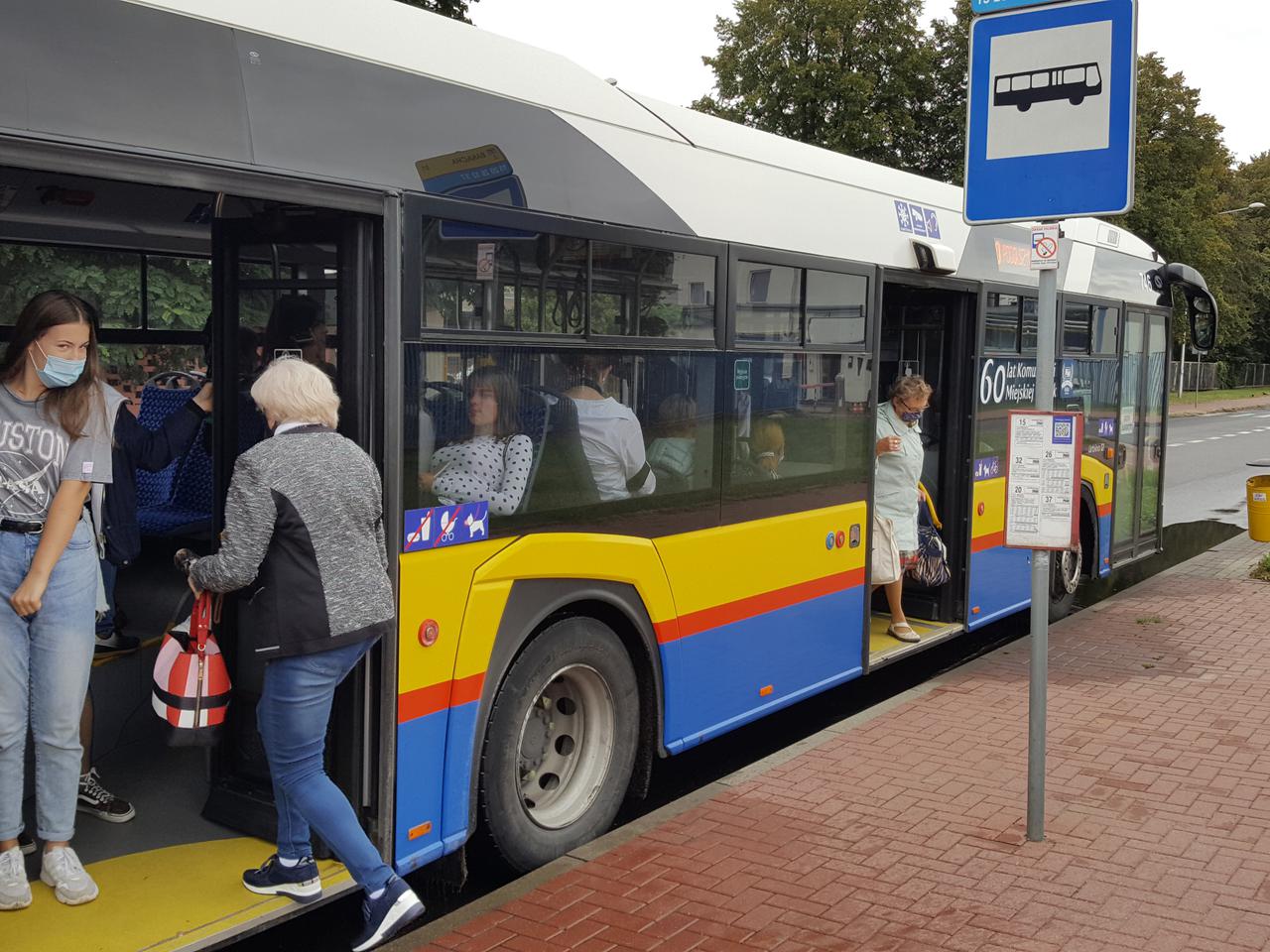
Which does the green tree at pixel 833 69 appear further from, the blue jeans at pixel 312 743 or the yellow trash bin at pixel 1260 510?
the blue jeans at pixel 312 743

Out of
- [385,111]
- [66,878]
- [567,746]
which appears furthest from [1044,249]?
[66,878]

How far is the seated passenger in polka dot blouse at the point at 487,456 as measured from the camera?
4164mm

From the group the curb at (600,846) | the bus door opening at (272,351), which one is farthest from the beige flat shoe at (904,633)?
the bus door opening at (272,351)

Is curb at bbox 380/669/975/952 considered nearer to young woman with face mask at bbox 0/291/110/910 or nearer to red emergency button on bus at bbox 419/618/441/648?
red emergency button on bus at bbox 419/618/441/648

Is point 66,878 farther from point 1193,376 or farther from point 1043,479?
point 1193,376

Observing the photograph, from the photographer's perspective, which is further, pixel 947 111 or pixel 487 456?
pixel 947 111

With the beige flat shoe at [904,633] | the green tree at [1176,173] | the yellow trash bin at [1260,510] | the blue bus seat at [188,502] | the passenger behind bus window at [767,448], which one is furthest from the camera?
the green tree at [1176,173]

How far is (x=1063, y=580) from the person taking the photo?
10023mm

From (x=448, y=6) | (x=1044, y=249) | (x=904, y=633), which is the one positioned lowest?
(x=904, y=633)

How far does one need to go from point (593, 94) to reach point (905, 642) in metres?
4.07

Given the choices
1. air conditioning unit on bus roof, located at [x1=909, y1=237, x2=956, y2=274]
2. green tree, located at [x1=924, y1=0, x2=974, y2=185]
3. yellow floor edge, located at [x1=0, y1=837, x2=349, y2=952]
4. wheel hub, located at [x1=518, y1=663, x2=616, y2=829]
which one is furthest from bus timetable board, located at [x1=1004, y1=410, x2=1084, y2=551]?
green tree, located at [x1=924, y1=0, x2=974, y2=185]

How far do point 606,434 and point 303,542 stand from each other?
1499mm

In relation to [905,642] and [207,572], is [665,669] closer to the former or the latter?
[207,572]

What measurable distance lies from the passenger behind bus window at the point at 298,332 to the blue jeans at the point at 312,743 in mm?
917
